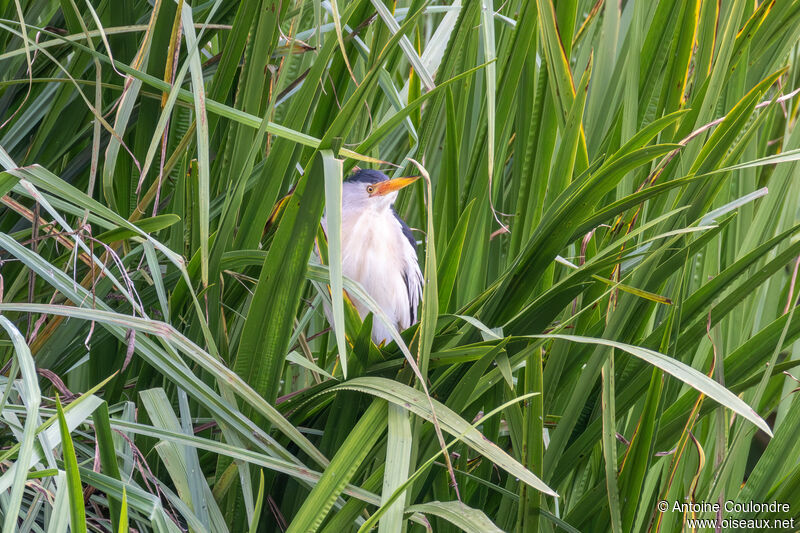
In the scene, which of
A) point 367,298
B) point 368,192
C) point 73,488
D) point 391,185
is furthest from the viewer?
point 368,192

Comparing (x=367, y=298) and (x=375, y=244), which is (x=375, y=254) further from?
(x=367, y=298)

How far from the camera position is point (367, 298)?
1.08 metres

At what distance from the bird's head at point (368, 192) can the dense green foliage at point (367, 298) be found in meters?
0.53

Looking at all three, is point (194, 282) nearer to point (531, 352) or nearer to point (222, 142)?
point (222, 142)

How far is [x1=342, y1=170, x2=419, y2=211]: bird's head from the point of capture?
2.03 meters

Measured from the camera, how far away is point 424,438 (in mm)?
1066

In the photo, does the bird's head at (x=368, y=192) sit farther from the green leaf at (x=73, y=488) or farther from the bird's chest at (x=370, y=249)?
the green leaf at (x=73, y=488)

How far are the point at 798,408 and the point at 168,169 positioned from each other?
43.7 inches

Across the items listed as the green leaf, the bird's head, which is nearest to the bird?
the bird's head

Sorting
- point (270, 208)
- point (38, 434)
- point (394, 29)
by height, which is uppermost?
point (394, 29)

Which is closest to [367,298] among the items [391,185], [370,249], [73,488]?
[73,488]

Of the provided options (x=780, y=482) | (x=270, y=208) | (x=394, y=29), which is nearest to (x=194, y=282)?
(x=270, y=208)

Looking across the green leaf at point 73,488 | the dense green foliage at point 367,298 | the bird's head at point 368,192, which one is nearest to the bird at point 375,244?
the bird's head at point 368,192

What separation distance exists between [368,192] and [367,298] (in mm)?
1069
